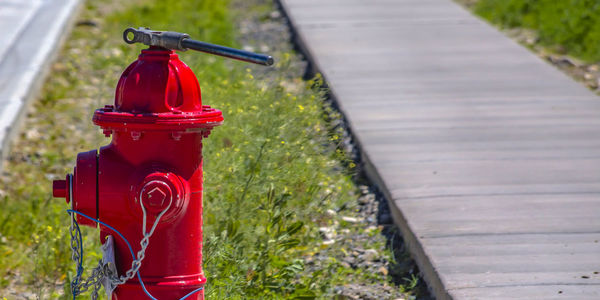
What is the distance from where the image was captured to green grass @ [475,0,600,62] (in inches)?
320

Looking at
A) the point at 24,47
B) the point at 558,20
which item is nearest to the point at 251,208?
the point at 24,47

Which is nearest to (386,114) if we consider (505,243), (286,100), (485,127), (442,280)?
(485,127)

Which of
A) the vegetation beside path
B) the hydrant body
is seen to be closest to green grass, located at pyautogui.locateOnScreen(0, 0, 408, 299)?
the hydrant body

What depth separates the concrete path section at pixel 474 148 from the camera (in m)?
3.60

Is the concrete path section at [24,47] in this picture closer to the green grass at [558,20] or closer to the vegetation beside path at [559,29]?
the vegetation beside path at [559,29]

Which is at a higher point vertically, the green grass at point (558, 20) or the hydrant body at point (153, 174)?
the hydrant body at point (153, 174)

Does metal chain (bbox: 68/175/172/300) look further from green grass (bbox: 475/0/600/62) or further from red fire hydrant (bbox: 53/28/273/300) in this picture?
green grass (bbox: 475/0/600/62)

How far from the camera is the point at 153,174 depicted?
2.36 meters

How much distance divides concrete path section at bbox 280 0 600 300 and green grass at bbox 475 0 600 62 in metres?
0.55

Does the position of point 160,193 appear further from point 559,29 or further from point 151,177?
point 559,29

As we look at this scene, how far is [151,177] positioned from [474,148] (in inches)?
125

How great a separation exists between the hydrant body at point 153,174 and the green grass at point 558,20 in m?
5.97

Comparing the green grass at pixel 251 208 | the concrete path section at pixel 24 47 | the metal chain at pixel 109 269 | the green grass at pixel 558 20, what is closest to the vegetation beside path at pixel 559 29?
the green grass at pixel 558 20

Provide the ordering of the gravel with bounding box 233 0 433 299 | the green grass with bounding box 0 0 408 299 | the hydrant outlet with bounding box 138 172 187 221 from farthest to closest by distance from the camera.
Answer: the gravel with bounding box 233 0 433 299, the green grass with bounding box 0 0 408 299, the hydrant outlet with bounding box 138 172 187 221
